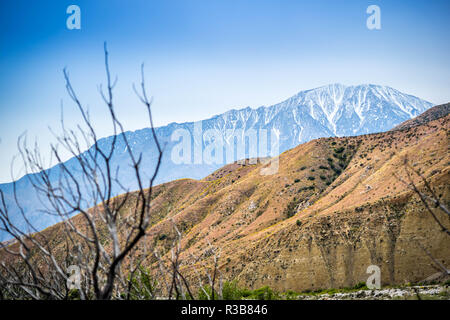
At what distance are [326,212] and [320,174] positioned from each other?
23.6 meters

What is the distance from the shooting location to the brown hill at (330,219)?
4128cm

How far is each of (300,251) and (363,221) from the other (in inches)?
391

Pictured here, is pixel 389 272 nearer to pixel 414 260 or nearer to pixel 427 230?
pixel 414 260

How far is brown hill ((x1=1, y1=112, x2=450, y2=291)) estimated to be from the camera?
135 feet

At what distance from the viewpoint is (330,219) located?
4981 cm

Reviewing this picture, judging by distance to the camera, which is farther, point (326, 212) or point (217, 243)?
point (217, 243)

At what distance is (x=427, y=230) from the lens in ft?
131
